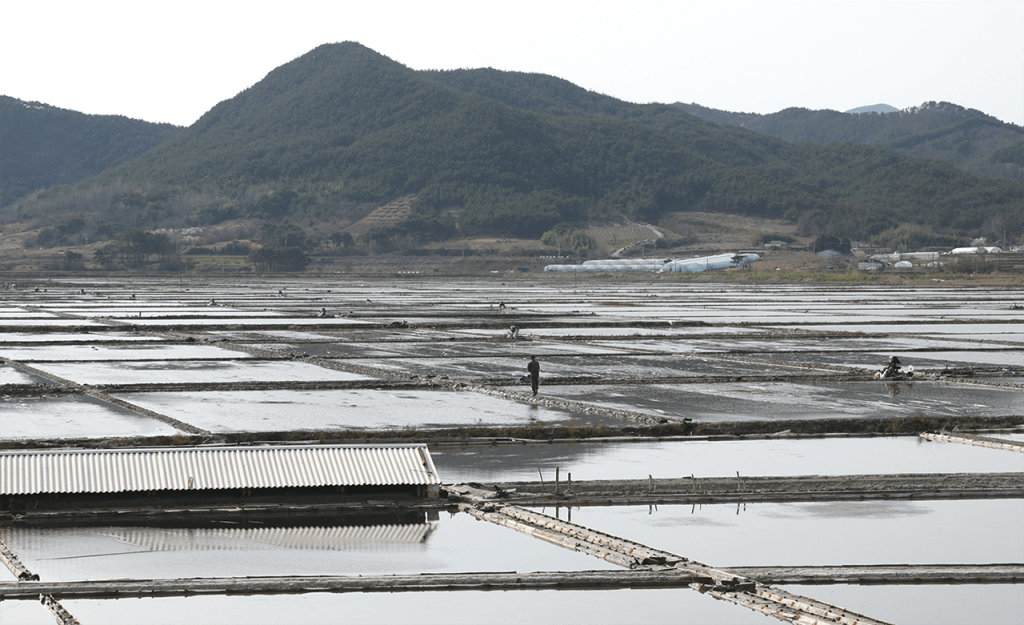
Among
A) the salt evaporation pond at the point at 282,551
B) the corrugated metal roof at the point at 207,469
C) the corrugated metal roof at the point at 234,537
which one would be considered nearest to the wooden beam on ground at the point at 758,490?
the corrugated metal roof at the point at 207,469

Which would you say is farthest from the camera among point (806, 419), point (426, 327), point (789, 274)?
point (789, 274)

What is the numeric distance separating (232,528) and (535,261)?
5875 inches

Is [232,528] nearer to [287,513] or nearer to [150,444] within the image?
[287,513]

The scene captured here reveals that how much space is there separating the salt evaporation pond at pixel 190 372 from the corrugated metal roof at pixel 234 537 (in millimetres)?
13948

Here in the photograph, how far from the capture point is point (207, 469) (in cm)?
1366

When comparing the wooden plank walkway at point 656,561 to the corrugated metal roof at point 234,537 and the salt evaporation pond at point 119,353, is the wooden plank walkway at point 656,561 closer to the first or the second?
the corrugated metal roof at point 234,537

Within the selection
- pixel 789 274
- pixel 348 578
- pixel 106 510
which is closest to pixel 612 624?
pixel 348 578

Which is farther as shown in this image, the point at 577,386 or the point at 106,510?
the point at 577,386

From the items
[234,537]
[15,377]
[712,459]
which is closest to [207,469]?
[234,537]

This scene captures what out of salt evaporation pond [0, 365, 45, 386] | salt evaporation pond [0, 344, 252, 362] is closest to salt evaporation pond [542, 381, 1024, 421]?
salt evaporation pond [0, 365, 45, 386]

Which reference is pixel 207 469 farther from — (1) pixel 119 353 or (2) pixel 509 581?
(1) pixel 119 353

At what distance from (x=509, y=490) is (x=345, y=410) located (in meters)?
7.90

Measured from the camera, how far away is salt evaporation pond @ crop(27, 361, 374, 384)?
1033 inches

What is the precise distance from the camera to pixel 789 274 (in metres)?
117
